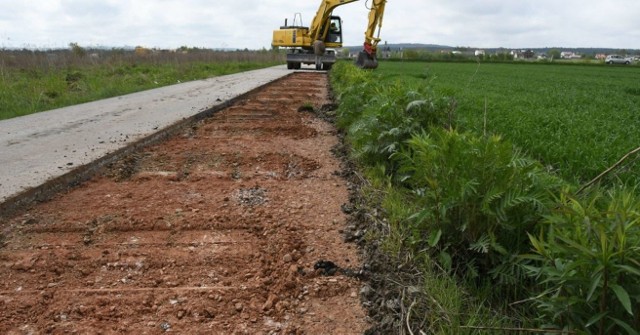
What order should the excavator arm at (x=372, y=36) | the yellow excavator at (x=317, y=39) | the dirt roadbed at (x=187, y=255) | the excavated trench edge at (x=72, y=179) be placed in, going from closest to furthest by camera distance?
1. the dirt roadbed at (x=187, y=255)
2. the excavated trench edge at (x=72, y=179)
3. the excavator arm at (x=372, y=36)
4. the yellow excavator at (x=317, y=39)

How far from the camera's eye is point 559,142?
5203mm

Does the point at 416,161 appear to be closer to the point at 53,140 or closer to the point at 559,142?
the point at 559,142

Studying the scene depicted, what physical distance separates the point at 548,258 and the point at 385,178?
2419mm

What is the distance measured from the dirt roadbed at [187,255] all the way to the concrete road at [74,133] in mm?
417

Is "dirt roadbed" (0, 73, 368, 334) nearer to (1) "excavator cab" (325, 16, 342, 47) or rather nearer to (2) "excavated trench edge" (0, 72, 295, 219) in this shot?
(2) "excavated trench edge" (0, 72, 295, 219)

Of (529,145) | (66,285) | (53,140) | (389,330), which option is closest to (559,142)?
(529,145)

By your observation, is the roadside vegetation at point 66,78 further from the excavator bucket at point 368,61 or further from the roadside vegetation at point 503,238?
the roadside vegetation at point 503,238

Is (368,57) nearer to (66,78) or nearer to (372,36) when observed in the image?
(372,36)

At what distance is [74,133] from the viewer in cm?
666

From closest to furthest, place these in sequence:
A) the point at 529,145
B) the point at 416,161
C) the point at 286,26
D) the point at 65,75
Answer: the point at 416,161 → the point at 529,145 → the point at 65,75 → the point at 286,26

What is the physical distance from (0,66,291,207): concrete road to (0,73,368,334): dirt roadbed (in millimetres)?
417

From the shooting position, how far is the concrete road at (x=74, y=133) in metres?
4.55

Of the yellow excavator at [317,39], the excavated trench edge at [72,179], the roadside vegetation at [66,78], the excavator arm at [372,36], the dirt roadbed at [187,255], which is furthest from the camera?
the yellow excavator at [317,39]

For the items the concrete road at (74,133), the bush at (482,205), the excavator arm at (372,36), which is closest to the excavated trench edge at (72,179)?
the concrete road at (74,133)
